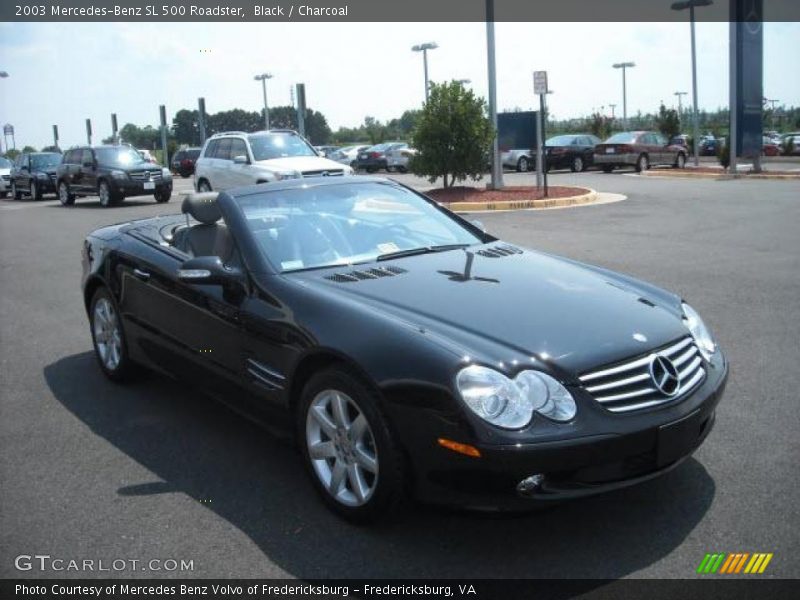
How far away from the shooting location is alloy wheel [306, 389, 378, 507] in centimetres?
348

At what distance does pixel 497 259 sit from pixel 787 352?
2615 mm

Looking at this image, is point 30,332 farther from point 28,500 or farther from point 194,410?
point 28,500

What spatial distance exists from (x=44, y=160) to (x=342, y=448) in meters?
29.0

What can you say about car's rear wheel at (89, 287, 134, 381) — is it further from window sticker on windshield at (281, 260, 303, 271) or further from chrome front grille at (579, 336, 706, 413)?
chrome front grille at (579, 336, 706, 413)

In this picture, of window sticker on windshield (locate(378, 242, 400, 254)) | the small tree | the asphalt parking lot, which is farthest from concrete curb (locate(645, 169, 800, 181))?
window sticker on windshield (locate(378, 242, 400, 254))

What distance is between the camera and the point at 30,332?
25.1ft

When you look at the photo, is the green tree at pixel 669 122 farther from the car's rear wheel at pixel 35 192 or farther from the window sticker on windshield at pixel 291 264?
the window sticker on windshield at pixel 291 264

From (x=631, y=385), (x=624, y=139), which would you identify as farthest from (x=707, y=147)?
(x=631, y=385)

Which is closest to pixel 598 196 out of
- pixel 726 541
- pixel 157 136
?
pixel 726 541

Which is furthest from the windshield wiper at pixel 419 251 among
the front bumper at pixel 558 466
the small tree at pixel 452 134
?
the small tree at pixel 452 134

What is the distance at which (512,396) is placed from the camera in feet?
10.4

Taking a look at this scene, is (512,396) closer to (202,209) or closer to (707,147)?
(202,209)

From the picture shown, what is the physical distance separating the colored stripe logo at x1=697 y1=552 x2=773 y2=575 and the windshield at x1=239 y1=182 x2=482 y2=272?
224 cm

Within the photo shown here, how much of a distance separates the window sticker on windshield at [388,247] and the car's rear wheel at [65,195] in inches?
871
